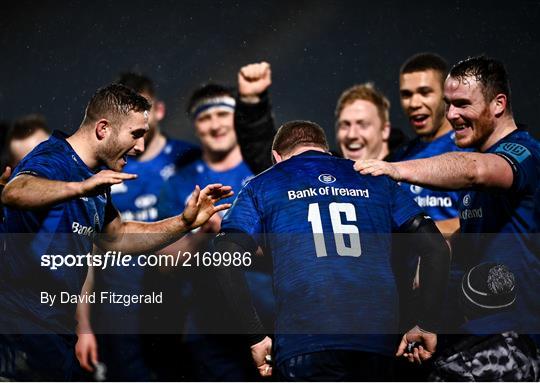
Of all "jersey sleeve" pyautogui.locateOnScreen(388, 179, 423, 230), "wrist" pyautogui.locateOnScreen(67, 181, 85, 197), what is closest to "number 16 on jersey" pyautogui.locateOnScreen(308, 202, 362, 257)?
"jersey sleeve" pyautogui.locateOnScreen(388, 179, 423, 230)

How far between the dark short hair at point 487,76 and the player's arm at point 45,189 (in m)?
1.87

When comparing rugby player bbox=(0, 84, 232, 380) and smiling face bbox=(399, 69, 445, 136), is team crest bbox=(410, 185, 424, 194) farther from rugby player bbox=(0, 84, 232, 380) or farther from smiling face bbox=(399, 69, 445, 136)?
rugby player bbox=(0, 84, 232, 380)

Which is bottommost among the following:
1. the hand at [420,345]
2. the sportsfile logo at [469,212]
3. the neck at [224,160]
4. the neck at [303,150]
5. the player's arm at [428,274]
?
the hand at [420,345]

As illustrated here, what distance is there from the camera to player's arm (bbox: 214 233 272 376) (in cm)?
360

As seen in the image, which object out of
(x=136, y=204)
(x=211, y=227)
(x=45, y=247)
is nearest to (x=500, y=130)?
(x=211, y=227)

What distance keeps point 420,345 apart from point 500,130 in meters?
1.15

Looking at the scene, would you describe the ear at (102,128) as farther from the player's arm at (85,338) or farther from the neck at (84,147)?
the player's arm at (85,338)

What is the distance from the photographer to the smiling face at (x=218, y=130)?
17.7 ft

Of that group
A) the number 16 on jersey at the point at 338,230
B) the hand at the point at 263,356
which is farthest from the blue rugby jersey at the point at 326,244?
the hand at the point at 263,356

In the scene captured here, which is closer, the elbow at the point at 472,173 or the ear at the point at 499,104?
the elbow at the point at 472,173

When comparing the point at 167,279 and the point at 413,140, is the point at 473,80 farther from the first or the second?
the point at 167,279

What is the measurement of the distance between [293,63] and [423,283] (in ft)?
7.71

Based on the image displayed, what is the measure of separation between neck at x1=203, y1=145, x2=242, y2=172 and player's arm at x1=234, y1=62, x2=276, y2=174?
10cm

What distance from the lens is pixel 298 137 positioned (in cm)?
385
